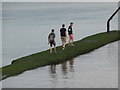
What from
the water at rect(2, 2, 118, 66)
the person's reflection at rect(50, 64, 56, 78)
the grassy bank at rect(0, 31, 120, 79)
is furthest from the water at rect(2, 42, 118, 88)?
the water at rect(2, 2, 118, 66)

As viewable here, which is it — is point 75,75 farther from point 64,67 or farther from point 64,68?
point 64,67

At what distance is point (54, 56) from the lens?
32406 mm

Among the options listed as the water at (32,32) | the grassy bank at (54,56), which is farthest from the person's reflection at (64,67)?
the water at (32,32)

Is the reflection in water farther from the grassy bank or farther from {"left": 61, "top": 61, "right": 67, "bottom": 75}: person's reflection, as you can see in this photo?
the grassy bank

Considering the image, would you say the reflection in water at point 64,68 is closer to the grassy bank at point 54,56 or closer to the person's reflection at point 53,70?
the person's reflection at point 53,70

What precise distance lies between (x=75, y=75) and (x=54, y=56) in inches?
224

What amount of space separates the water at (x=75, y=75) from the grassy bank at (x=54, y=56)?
0.74 meters

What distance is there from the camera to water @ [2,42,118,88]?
2495cm

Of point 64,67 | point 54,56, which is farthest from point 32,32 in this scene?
point 64,67

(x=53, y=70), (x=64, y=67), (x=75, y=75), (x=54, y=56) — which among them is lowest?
(x=75, y=75)

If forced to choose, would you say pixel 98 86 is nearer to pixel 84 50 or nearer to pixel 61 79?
pixel 61 79

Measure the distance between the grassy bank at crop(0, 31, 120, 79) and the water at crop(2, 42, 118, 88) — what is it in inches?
29.0

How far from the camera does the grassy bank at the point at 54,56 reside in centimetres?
2942

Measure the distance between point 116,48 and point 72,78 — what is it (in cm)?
998
